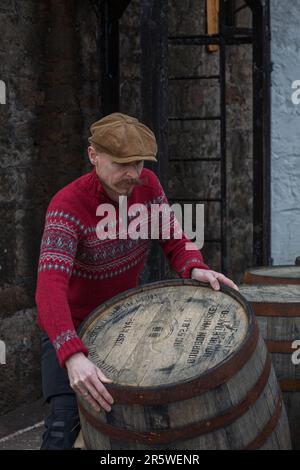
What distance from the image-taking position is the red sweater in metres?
2.92

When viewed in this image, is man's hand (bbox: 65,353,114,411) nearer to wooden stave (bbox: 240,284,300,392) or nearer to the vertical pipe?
wooden stave (bbox: 240,284,300,392)

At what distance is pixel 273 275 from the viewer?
4.55 meters

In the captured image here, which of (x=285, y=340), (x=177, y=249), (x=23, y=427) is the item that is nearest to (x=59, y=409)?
(x=177, y=249)

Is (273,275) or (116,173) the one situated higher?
(116,173)

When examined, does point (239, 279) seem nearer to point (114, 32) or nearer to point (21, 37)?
point (114, 32)

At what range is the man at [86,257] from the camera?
9.64 ft

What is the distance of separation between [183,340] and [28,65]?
303 cm

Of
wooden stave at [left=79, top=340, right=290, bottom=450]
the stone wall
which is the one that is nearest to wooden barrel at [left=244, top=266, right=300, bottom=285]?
wooden stave at [left=79, top=340, right=290, bottom=450]

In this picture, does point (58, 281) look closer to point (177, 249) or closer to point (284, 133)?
point (177, 249)

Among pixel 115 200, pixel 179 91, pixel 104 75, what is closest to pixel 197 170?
pixel 179 91

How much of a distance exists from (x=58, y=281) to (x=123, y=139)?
1.71ft

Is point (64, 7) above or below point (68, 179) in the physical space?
above
